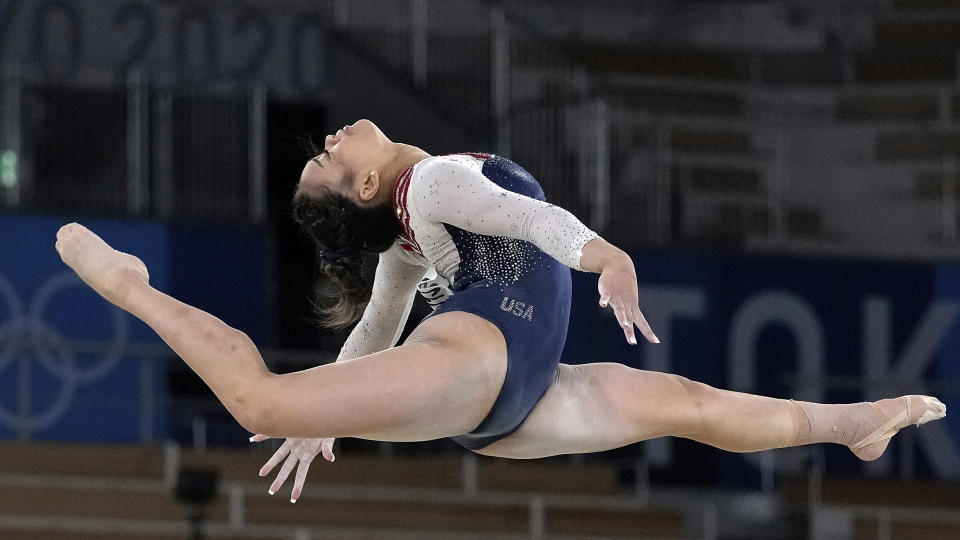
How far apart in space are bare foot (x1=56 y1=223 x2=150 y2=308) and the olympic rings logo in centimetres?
428

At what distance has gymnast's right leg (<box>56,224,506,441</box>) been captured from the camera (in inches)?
121

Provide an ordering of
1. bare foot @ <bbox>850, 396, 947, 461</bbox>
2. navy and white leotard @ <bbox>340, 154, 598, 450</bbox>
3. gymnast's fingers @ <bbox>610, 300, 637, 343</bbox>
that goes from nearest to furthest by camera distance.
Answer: gymnast's fingers @ <bbox>610, 300, 637, 343</bbox> < navy and white leotard @ <bbox>340, 154, 598, 450</bbox> < bare foot @ <bbox>850, 396, 947, 461</bbox>

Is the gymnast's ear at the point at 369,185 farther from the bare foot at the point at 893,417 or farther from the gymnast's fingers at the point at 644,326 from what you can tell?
the bare foot at the point at 893,417

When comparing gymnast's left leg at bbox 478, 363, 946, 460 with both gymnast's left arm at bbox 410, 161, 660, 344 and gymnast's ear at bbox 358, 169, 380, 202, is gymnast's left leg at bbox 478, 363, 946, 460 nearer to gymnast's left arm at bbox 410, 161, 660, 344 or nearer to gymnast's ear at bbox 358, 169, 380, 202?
gymnast's left arm at bbox 410, 161, 660, 344

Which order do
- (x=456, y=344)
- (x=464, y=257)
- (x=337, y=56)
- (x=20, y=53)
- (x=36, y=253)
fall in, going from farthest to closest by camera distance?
1. (x=337, y=56)
2. (x=20, y=53)
3. (x=36, y=253)
4. (x=464, y=257)
5. (x=456, y=344)

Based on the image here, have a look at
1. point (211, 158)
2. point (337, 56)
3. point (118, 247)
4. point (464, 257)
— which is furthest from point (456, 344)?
point (337, 56)

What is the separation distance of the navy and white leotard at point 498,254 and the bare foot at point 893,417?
0.77 m

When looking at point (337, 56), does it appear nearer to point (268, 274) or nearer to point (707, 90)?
point (268, 274)

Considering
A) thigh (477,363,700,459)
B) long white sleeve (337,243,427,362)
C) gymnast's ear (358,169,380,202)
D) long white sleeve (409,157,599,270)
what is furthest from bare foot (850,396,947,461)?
gymnast's ear (358,169,380,202)

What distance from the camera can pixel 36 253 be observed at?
762 cm

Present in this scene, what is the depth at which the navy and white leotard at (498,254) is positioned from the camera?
3201 millimetres

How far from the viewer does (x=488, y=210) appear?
10.5 ft

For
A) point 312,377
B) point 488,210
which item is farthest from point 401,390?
point 488,210

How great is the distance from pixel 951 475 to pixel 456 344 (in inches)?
237
